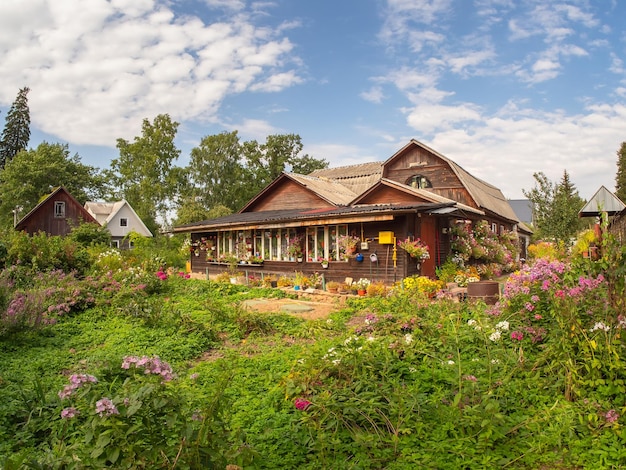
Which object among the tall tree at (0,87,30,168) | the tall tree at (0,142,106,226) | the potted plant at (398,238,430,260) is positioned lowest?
the potted plant at (398,238,430,260)

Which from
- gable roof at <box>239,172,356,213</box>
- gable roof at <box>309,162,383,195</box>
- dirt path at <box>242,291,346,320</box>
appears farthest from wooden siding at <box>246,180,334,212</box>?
dirt path at <box>242,291,346,320</box>

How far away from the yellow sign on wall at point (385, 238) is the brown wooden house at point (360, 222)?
3 cm

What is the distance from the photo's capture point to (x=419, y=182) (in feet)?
76.9

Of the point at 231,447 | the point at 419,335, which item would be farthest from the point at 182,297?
the point at 231,447

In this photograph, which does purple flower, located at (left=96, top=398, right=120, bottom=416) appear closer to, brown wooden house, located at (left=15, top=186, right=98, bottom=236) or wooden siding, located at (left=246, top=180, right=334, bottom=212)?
wooden siding, located at (left=246, top=180, right=334, bottom=212)

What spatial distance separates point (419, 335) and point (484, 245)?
46.5 ft

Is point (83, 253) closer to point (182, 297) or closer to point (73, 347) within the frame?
point (182, 297)

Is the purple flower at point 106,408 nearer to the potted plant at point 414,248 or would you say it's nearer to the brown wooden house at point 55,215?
the potted plant at point 414,248

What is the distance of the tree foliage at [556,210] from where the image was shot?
70.0ft

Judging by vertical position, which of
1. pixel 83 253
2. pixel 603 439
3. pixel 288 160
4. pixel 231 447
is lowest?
pixel 603 439

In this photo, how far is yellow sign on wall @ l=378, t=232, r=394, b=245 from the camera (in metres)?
13.1

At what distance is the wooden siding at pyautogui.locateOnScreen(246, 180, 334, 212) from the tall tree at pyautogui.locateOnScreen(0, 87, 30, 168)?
4270cm

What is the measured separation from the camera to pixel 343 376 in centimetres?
441

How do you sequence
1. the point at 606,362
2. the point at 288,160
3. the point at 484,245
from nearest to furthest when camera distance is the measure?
the point at 606,362, the point at 484,245, the point at 288,160
